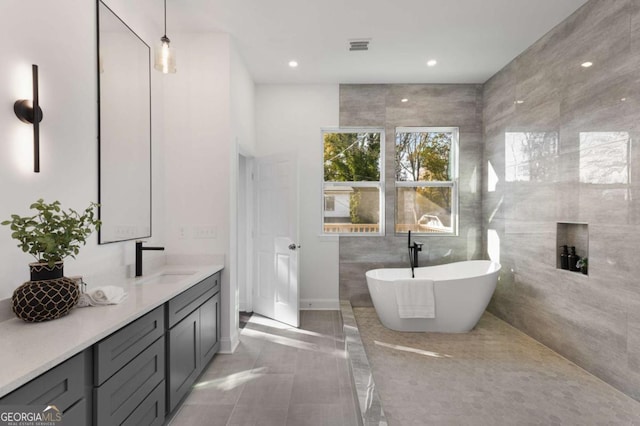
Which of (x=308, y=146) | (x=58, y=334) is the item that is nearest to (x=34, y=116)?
(x=58, y=334)

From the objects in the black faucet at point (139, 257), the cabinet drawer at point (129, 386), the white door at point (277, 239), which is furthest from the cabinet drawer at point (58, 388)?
the white door at point (277, 239)

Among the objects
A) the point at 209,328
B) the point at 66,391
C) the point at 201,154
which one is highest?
the point at 201,154

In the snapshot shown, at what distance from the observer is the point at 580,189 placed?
277cm

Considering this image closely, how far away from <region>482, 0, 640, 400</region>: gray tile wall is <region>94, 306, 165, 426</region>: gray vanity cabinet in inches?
123

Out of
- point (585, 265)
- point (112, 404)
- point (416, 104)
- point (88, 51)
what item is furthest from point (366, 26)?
point (112, 404)

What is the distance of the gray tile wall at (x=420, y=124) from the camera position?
14.4 feet

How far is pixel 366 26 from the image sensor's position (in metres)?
3.04

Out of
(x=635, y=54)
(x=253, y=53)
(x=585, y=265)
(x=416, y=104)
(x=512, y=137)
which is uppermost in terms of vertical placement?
(x=253, y=53)

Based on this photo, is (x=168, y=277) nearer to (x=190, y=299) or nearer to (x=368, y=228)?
(x=190, y=299)

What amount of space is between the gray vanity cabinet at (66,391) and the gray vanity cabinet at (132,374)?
0.05 m

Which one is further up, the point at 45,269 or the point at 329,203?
the point at 329,203

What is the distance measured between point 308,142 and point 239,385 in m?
3.00

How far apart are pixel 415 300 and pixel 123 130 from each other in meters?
3.00

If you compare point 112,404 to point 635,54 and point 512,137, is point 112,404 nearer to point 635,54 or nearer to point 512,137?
point 635,54
